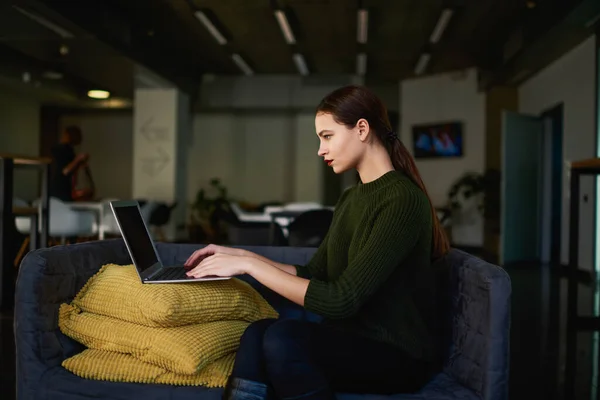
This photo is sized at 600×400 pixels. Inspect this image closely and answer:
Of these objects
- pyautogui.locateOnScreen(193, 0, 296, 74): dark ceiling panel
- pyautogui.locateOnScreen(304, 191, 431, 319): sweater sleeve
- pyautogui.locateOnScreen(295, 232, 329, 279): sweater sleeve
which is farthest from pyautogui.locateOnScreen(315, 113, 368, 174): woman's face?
pyautogui.locateOnScreen(193, 0, 296, 74): dark ceiling panel

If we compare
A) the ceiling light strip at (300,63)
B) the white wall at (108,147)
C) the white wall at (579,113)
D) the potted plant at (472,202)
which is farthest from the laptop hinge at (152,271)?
the white wall at (108,147)

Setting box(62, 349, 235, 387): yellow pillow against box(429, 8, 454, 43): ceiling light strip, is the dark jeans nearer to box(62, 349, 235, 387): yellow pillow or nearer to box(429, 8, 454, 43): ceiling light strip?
box(62, 349, 235, 387): yellow pillow

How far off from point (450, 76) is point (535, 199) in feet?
Result: 11.8

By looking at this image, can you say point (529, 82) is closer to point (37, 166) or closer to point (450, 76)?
point (450, 76)

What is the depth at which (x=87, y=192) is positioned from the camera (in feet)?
20.9

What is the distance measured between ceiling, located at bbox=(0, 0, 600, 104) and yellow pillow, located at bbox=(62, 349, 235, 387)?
585cm

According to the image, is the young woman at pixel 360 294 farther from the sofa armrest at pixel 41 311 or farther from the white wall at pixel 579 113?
the white wall at pixel 579 113

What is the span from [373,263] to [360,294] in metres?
0.07

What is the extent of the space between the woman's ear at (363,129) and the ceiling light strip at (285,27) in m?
6.72

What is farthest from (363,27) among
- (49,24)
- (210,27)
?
(49,24)

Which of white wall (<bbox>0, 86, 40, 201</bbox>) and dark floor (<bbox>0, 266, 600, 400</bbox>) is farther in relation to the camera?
white wall (<bbox>0, 86, 40, 201</bbox>)

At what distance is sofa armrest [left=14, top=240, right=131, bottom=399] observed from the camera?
4.69 feet

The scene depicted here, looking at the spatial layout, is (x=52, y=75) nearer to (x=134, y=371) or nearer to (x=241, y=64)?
(x=241, y=64)

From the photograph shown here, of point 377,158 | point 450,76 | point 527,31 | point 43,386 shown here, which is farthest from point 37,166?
point 450,76
